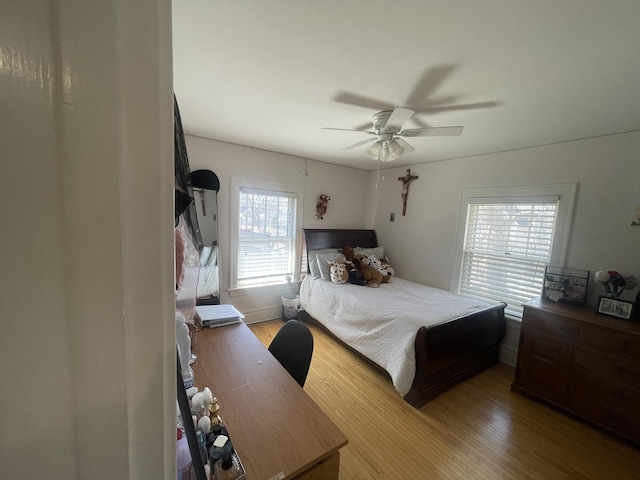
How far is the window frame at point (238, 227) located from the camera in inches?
121

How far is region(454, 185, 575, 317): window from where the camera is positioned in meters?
2.41

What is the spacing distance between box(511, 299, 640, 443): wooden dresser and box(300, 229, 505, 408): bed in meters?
0.37

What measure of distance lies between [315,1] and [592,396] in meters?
3.08

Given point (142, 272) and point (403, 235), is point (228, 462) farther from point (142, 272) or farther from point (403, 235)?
point (403, 235)

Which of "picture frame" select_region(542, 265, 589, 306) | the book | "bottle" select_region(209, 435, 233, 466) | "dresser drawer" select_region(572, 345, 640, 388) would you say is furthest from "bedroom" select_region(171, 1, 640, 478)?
"bottle" select_region(209, 435, 233, 466)

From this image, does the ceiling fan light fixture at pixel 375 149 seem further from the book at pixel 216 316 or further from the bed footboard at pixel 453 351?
the book at pixel 216 316

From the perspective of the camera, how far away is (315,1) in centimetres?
97

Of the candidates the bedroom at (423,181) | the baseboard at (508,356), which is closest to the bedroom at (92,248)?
the bedroom at (423,181)

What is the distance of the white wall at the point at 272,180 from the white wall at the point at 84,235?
113 inches

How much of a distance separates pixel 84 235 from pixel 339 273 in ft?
9.78

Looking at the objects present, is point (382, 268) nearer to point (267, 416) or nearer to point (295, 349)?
point (295, 349)

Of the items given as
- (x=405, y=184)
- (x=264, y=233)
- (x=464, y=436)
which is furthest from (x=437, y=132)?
(x=264, y=233)

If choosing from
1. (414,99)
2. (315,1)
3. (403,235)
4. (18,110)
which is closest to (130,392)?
(18,110)

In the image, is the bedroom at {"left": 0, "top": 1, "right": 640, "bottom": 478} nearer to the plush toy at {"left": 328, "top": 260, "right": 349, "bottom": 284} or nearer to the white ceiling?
the white ceiling
